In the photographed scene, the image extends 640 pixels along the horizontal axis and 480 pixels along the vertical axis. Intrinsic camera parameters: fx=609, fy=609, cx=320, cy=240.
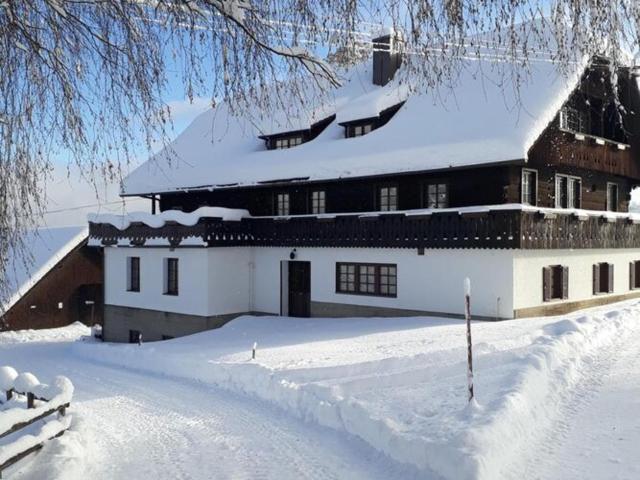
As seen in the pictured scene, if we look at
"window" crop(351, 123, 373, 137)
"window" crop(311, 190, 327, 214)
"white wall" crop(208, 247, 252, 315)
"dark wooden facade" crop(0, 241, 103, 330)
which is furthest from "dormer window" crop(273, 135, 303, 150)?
"dark wooden facade" crop(0, 241, 103, 330)

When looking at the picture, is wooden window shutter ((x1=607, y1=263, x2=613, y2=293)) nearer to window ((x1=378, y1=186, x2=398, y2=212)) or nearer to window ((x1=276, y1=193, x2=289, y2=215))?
window ((x1=378, y1=186, x2=398, y2=212))

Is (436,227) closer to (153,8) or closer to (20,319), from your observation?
(153,8)

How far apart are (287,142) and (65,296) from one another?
13906mm

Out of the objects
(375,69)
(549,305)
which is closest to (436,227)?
(549,305)

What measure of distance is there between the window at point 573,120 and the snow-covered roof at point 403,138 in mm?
1768

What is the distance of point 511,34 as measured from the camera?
14.5ft

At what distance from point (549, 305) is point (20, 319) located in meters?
22.5

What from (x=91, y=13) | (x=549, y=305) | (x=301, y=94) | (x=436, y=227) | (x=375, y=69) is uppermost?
(x=375, y=69)

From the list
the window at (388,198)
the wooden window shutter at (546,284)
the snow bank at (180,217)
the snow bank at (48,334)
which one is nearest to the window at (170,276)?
the snow bank at (180,217)

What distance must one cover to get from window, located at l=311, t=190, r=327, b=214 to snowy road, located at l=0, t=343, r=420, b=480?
970 cm

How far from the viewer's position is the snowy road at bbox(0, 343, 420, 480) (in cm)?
734

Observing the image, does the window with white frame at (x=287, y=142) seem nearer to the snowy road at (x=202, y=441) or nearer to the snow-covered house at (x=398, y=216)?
the snow-covered house at (x=398, y=216)

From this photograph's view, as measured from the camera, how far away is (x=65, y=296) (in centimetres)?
2909

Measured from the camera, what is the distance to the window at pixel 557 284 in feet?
58.4
